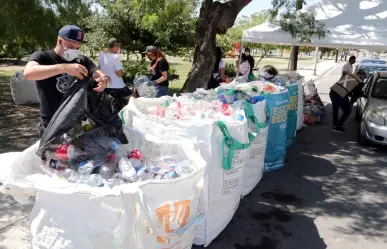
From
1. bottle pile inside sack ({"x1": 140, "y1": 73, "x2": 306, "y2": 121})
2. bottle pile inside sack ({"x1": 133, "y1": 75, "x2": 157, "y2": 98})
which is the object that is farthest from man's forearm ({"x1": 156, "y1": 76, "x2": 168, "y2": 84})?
bottle pile inside sack ({"x1": 140, "y1": 73, "x2": 306, "y2": 121})

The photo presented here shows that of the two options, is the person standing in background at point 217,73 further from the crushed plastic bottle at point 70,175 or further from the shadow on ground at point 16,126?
the crushed plastic bottle at point 70,175

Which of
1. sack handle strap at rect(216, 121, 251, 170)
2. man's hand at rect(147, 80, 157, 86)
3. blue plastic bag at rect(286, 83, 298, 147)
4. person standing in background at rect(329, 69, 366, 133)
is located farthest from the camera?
person standing in background at rect(329, 69, 366, 133)

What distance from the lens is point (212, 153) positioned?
301 cm

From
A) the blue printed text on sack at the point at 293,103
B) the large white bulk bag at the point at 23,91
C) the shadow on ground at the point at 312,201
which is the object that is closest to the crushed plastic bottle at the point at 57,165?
the shadow on ground at the point at 312,201

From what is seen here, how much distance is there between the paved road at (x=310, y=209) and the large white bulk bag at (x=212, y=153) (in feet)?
0.82

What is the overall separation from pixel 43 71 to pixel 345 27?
22.2 feet

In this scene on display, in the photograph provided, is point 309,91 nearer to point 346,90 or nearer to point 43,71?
point 346,90

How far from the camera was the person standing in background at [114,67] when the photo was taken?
5535mm

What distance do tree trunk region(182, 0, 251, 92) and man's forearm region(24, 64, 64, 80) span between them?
17.2ft

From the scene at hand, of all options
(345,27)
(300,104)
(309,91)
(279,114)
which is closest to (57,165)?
(279,114)

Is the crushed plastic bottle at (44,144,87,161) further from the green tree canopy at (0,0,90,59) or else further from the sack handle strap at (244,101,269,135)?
the green tree canopy at (0,0,90,59)

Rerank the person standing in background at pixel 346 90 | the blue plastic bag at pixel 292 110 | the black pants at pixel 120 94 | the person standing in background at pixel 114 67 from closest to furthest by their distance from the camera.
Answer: the person standing in background at pixel 114 67, the black pants at pixel 120 94, the blue plastic bag at pixel 292 110, the person standing in background at pixel 346 90

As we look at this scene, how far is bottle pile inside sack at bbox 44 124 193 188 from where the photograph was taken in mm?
2143

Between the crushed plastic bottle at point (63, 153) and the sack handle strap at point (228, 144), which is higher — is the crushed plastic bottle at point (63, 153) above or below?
above
